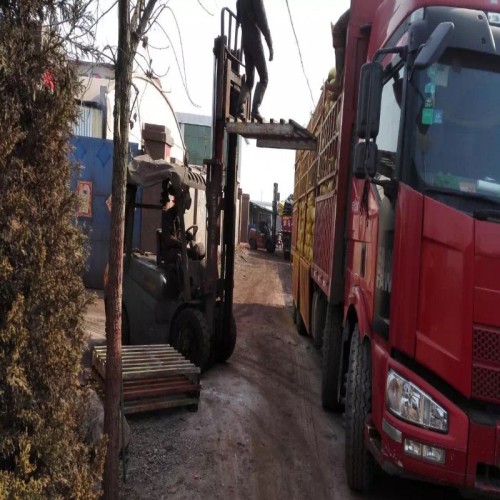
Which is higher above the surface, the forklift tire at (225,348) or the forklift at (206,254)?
the forklift at (206,254)

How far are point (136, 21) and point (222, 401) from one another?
12.7 feet

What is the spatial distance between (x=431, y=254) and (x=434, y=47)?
1.11m

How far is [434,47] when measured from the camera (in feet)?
9.11

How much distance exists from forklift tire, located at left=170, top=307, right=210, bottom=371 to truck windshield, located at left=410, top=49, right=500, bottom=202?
3545 millimetres

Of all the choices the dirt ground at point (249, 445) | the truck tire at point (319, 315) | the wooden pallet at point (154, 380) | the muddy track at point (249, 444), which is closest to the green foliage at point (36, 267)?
the dirt ground at point (249, 445)

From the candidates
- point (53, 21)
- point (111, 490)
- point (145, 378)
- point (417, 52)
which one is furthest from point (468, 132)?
point (145, 378)

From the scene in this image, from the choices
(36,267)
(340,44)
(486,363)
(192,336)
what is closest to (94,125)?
(192,336)

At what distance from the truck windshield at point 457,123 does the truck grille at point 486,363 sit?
32.3 inches

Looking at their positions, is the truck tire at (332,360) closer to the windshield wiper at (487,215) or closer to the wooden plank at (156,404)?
the wooden plank at (156,404)

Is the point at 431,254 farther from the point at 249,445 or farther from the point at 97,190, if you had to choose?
the point at 97,190

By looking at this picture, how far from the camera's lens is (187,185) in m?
6.27

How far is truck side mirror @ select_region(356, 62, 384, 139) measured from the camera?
3047 millimetres

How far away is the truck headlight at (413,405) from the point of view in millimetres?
2676

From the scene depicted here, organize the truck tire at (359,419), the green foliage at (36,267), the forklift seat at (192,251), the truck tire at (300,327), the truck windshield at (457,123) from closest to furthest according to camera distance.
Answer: the green foliage at (36,267), the truck windshield at (457,123), the truck tire at (359,419), the forklift seat at (192,251), the truck tire at (300,327)
